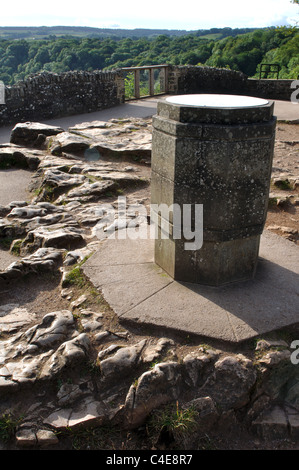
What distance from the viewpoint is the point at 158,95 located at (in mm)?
15961

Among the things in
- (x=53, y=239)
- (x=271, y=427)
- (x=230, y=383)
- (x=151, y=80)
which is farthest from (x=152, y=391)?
(x=151, y=80)

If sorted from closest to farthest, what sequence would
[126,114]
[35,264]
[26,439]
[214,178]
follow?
1. [26,439]
2. [214,178]
3. [35,264]
4. [126,114]

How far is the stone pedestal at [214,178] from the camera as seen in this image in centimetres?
322

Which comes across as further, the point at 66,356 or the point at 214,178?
the point at 214,178

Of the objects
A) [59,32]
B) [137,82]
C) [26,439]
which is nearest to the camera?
[26,439]

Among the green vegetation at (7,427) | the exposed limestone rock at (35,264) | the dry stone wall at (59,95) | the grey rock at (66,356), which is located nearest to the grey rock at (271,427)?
the grey rock at (66,356)

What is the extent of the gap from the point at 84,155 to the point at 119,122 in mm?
3141

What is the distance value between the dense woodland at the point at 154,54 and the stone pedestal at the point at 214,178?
98.5 feet

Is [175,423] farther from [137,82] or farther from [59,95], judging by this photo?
[137,82]

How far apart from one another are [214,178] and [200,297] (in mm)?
1034

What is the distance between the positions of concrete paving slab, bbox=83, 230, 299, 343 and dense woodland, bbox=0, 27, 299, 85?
97.8ft

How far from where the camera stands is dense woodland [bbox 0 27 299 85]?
3675cm

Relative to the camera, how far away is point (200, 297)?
3.64m

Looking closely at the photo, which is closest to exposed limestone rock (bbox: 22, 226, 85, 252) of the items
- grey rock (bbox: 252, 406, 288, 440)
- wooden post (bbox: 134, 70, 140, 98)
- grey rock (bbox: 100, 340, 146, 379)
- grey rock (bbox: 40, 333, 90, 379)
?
grey rock (bbox: 40, 333, 90, 379)
